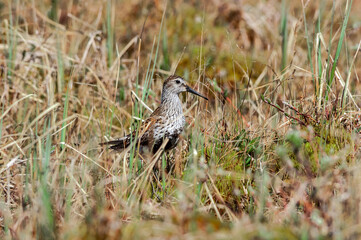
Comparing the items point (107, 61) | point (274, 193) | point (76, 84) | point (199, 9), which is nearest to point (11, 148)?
point (76, 84)

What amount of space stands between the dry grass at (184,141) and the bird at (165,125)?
12 cm

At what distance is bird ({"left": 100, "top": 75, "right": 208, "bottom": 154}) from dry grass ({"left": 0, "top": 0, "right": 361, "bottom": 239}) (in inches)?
4.6

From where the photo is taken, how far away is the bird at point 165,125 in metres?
5.37

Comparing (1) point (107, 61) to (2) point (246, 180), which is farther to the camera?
(1) point (107, 61)

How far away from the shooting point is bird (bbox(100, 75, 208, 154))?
5.37 m

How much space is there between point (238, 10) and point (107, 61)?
2.56 m

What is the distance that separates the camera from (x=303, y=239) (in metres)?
2.76

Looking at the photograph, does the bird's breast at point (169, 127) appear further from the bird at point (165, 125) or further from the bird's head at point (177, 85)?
the bird's head at point (177, 85)

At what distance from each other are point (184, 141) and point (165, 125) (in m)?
0.45

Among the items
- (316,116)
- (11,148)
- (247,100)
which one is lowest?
(11,148)

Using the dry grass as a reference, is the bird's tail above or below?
below

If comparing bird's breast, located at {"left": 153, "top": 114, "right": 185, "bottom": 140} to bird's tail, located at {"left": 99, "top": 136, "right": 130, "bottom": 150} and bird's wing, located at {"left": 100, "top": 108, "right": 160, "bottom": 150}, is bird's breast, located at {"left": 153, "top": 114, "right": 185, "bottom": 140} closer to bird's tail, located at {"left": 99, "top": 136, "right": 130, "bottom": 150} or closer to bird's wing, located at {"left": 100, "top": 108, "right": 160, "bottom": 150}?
bird's wing, located at {"left": 100, "top": 108, "right": 160, "bottom": 150}

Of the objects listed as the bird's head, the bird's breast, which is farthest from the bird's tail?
the bird's head

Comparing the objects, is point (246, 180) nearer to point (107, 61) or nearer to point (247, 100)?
point (247, 100)
